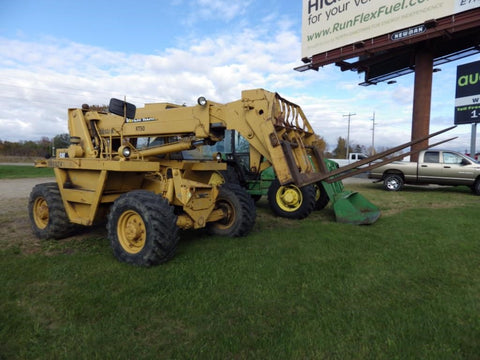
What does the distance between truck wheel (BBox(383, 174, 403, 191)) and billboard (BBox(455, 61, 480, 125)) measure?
25.5ft

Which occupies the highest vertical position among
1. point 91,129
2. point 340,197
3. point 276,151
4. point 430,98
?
point 430,98

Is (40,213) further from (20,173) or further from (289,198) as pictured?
(20,173)

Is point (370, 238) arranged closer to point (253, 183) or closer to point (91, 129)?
point (253, 183)

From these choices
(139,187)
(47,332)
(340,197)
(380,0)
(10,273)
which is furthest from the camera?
(380,0)

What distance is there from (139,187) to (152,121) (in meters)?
1.21

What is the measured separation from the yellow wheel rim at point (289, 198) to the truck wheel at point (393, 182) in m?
8.17

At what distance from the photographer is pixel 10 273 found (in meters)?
4.09

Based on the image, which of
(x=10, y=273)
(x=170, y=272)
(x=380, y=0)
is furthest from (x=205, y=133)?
(x=380, y=0)

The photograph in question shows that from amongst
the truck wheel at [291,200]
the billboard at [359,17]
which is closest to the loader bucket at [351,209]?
the truck wheel at [291,200]

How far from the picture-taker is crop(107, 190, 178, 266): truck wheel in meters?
4.24

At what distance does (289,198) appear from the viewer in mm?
7824

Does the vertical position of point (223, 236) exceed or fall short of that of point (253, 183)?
it falls short

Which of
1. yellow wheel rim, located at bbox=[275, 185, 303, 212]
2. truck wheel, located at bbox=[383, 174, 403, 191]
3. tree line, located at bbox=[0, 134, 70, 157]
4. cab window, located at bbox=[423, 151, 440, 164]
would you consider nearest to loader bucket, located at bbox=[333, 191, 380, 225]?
yellow wheel rim, located at bbox=[275, 185, 303, 212]

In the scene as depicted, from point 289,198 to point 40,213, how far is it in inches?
208
